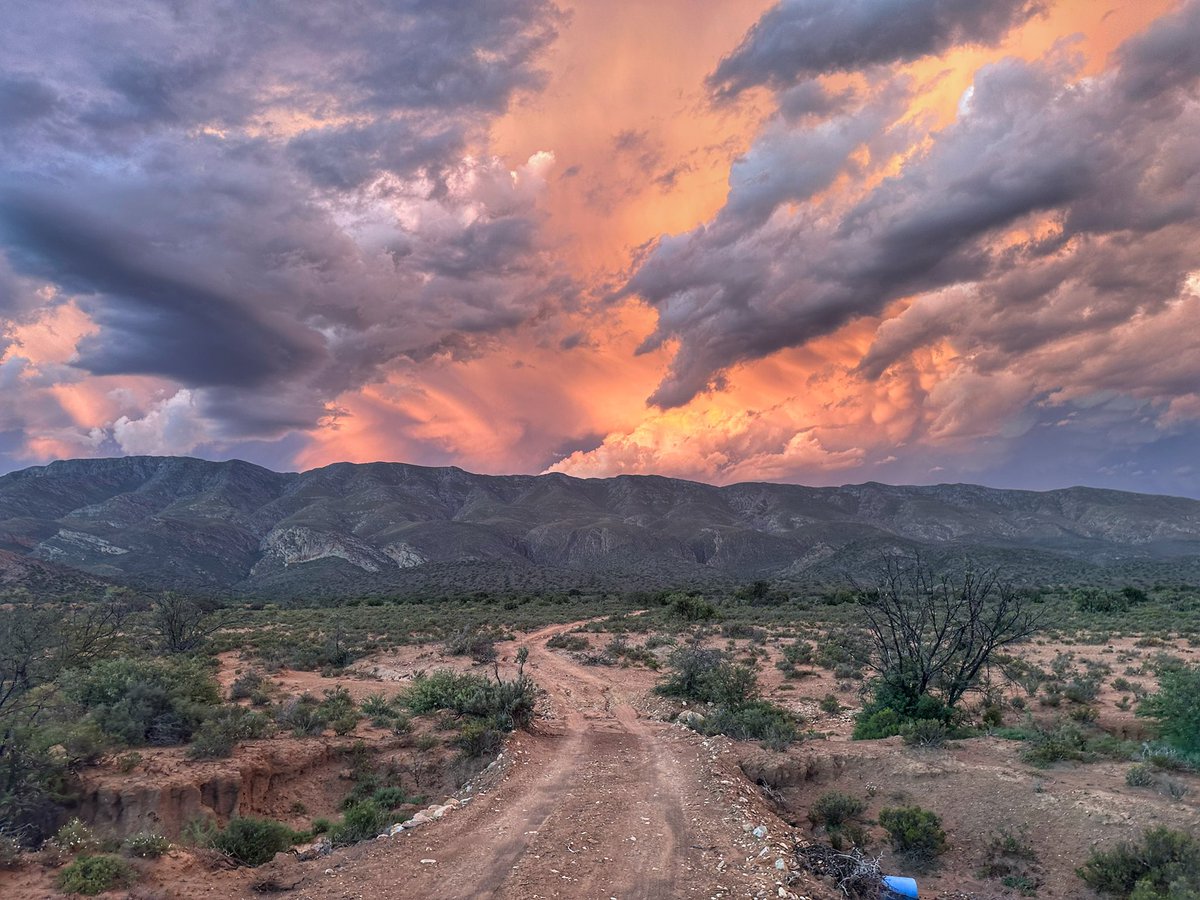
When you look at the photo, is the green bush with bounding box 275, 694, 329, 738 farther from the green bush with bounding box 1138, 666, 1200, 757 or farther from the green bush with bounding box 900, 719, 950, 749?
the green bush with bounding box 1138, 666, 1200, 757

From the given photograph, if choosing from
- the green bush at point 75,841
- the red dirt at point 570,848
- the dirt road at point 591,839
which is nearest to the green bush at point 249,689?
the dirt road at point 591,839

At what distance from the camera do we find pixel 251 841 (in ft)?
31.7

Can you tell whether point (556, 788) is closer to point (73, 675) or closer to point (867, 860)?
point (867, 860)

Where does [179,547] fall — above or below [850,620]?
above

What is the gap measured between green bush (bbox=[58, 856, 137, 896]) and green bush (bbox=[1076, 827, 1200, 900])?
12844 millimetres

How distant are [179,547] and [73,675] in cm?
12055

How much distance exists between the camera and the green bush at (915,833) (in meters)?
10.2

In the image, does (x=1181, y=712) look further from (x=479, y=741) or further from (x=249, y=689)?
(x=249, y=689)

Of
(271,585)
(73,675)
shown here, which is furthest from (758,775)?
(271,585)

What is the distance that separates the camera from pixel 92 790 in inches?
447

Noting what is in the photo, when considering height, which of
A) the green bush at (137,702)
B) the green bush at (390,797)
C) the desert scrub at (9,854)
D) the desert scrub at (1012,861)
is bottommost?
the desert scrub at (1012,861)

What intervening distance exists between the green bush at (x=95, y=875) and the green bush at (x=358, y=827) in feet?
9.14

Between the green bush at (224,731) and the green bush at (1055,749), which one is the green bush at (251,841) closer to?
the green bush at (224,731)

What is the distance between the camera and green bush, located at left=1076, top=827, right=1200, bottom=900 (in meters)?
8.18
